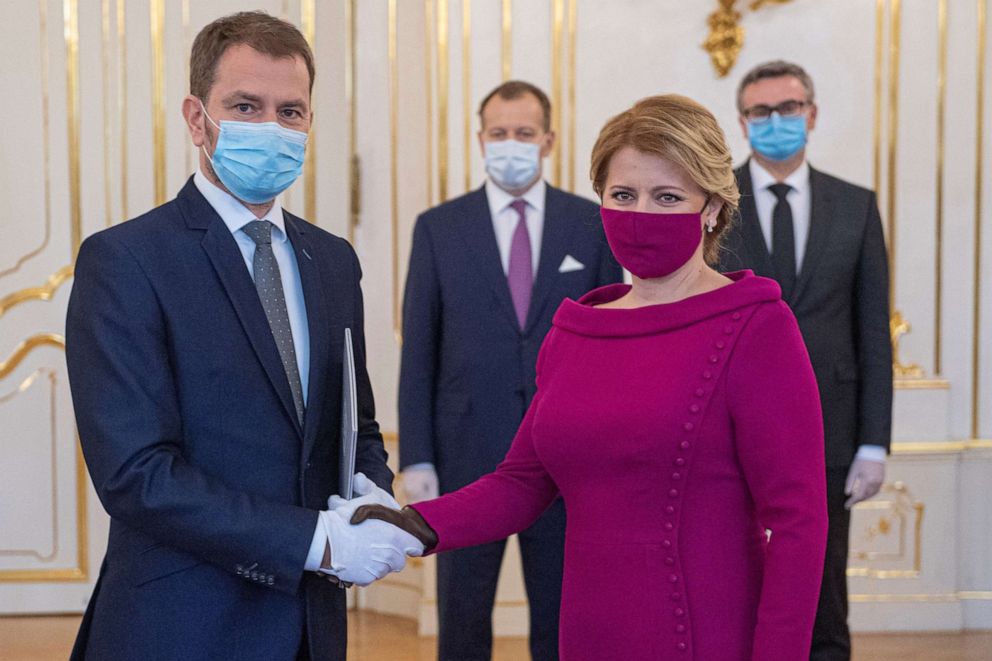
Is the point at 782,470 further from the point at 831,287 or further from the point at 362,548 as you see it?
the point at 831,287

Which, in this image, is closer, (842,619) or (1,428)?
(842,619)

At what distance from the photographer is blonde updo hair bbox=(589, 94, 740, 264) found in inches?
77.0

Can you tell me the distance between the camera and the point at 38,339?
4.94 m

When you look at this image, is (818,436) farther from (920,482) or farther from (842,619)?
(920,482)

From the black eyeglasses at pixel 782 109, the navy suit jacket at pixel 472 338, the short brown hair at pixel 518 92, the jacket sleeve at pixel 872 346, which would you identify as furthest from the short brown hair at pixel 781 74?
the navy suit jacket at pixel 472 338

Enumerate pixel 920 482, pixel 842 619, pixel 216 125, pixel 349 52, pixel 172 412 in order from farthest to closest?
1. pixel 349 52
2. pixel 920 482
3. pixel 842 619
4. pixel 216 125
5. pixel 172 412

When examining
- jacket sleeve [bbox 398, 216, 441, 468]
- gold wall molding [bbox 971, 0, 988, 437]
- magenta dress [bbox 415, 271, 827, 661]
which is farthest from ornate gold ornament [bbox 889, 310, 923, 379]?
magenta dress [bbox 415, 271, 827, 661]

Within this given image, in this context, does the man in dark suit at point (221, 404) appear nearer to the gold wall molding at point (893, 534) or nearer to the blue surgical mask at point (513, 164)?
the blue surgical mask at point (513, 164)

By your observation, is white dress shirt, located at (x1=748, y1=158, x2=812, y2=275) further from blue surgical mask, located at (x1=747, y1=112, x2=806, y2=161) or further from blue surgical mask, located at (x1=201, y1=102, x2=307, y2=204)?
blue surgical mask, located at (x1=201, y1=102, x2=307, y2=204)

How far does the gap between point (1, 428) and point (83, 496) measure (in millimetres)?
416

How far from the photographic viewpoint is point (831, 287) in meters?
3.36

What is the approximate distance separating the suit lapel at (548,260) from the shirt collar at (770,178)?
55 centimetres

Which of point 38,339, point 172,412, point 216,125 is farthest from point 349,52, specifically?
point 172,412

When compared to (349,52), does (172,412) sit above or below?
below
